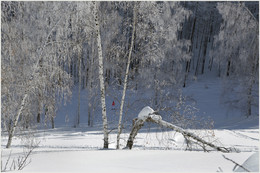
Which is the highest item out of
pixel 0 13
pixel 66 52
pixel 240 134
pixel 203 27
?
pixel 203 27

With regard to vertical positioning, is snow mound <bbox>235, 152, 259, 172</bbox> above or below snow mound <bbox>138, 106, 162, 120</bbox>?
above

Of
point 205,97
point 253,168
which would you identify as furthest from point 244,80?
point 253,168

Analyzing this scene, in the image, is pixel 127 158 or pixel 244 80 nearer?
pixel 127 158

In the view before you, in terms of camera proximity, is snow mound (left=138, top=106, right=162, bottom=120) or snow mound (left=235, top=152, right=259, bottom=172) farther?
snow mound (left=138, top=106, right=162, bottom=120)

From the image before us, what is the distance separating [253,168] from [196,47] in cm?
3540

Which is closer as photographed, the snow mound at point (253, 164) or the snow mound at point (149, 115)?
the snow mound at point (253, 164)

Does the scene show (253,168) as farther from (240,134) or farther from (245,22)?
(240,134)

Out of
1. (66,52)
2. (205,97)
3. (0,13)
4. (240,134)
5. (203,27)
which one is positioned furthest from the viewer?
(203,27)

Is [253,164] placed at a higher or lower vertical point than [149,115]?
higher

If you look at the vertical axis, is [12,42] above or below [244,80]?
above

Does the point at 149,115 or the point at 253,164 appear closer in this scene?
the point at 253,164

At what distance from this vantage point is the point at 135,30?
617cm

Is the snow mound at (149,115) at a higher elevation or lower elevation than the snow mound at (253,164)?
lower

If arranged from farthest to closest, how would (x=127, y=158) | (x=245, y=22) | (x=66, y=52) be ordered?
(x=245, y=22), (x=66, y=52), (x=127, y=158)
